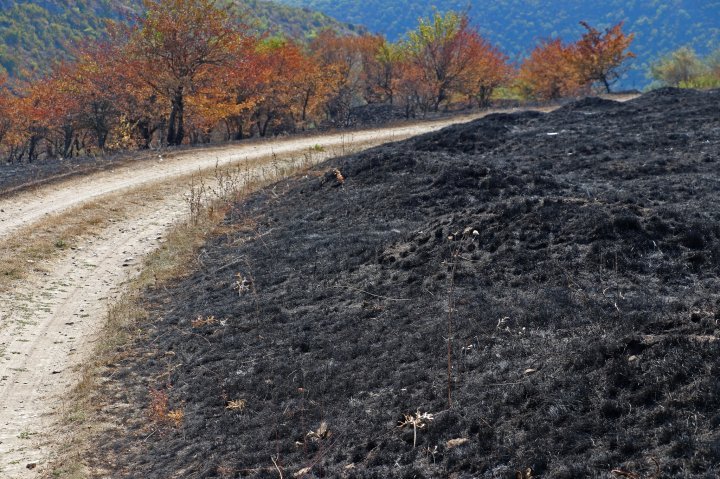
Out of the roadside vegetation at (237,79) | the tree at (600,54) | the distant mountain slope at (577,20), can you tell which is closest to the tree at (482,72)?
the roadside vegetation at (237,79)

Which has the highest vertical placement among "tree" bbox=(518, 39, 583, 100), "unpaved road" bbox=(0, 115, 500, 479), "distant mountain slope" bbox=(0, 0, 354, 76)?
"distant mountain slope" bbox=(0, 0, 354, 76)

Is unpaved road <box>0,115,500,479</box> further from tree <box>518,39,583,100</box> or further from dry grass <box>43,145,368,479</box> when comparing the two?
tree <box>518,39,583,100</box>

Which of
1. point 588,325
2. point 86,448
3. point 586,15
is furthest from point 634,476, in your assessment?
point 586,15

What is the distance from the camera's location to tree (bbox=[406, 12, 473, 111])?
36.4m

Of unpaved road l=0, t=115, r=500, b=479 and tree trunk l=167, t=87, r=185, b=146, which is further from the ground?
tree trunk l=167, t=87, r=185, b=146

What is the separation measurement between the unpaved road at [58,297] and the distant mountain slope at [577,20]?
13915 centimetres

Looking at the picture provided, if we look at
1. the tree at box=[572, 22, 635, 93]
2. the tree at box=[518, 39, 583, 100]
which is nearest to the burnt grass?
the tree at box=[572, 22, 635, 93]

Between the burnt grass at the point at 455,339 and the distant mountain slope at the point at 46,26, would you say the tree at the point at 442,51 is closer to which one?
the burnt grass at the point at 455,339

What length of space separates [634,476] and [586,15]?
196918 mm

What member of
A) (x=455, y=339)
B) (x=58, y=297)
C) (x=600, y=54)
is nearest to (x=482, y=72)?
(x=600, y=54)

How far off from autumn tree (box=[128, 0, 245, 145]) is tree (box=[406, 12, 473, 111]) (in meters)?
13.9

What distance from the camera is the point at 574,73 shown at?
1597 inches

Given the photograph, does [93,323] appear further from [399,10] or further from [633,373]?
[399,10]

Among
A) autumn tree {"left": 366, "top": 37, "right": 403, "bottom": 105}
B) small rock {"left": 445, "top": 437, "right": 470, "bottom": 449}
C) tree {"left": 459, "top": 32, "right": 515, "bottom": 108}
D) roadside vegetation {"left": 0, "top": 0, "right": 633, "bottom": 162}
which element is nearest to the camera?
small rock {"left": 445, "top": 437, "right": 470, "bottom": 449}
